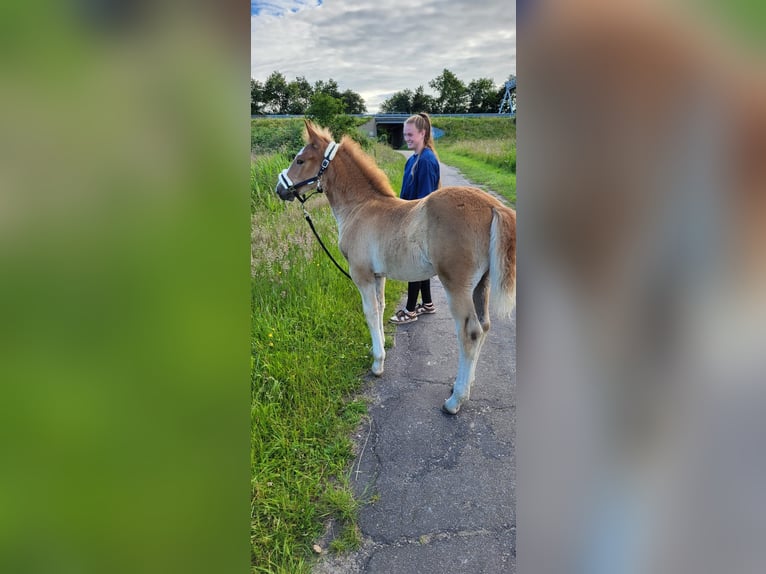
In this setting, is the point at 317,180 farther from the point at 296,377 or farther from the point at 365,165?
the point at 296,377

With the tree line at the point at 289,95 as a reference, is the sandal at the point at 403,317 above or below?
below

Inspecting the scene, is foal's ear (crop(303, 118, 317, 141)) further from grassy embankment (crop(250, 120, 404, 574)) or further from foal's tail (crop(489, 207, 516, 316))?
foal's tail (crop(489, 207, 516, 316))

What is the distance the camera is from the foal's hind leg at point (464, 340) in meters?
2.55

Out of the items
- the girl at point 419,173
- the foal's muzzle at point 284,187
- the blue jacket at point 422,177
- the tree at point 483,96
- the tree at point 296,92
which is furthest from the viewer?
the blue jacket at point 422,177

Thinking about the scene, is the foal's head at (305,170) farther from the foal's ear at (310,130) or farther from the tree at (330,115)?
the tree at (330,115)

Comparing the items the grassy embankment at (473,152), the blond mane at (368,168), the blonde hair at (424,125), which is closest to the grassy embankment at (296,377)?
the blond mane at (368,168)

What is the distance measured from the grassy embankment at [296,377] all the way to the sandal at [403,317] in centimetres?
60

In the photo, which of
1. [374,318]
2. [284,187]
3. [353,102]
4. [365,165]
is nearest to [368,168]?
[365,165]

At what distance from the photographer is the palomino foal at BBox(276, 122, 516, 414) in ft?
8.36

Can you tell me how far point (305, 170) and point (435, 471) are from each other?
2422 mm
